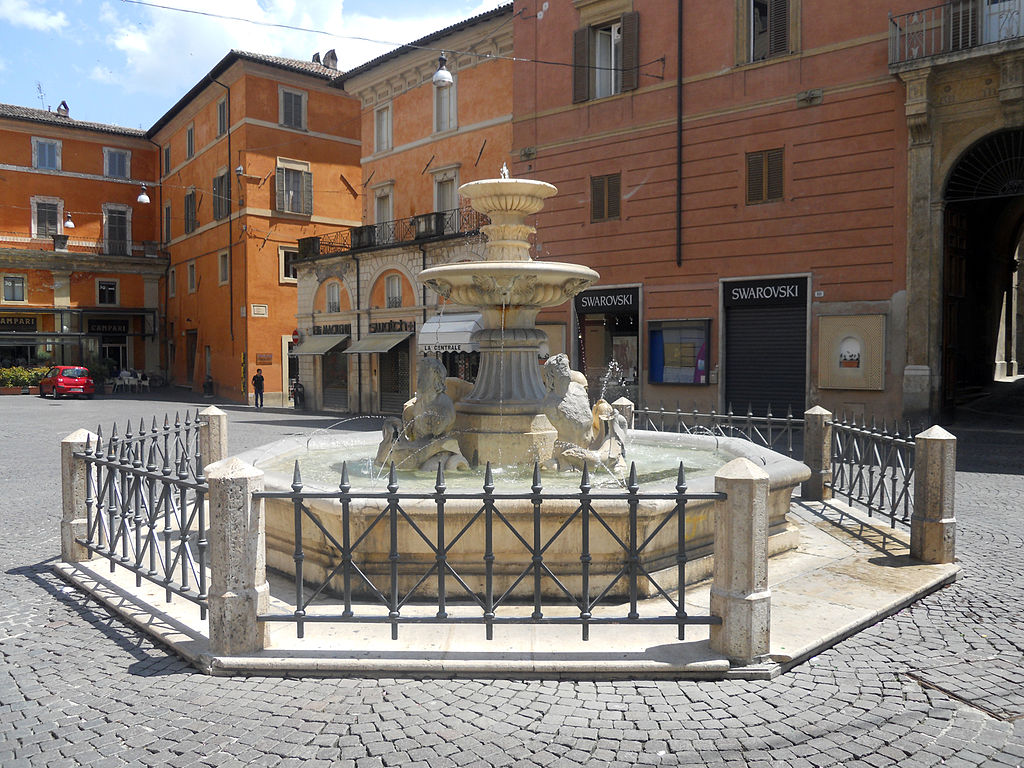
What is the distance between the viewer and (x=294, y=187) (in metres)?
32.8

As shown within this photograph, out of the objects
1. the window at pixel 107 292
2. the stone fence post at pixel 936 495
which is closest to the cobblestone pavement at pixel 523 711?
the stone fence post at pixel 936 495

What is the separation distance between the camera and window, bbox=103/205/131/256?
4309cm

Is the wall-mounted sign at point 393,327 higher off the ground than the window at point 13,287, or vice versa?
the window at point 13,287

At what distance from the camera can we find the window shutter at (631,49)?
20156mm

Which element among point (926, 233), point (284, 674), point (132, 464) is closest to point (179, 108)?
point (926, 233)

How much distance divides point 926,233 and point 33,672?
55.3 ft

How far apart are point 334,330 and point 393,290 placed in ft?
12.2

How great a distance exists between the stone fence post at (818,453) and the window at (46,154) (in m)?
44.4

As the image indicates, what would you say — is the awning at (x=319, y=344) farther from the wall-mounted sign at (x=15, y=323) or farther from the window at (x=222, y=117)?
the wall-mounted sign at (x=15, y=323)

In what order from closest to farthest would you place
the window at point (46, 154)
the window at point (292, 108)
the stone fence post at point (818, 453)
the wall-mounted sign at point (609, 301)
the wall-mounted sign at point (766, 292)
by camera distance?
the stone fence post at point (818, 453) < the wall-mounted sign at point (766, 292) < the wall-mounted sign at point (609, 301) < the window at point (292, 108) < the window at point (46, 154)

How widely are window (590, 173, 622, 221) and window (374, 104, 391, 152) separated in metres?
10.5

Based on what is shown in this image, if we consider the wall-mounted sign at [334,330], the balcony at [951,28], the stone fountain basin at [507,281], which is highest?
the balcony at [951,28]

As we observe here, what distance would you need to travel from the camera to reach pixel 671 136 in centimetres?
1966

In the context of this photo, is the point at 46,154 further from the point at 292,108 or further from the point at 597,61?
the point at 597,61
